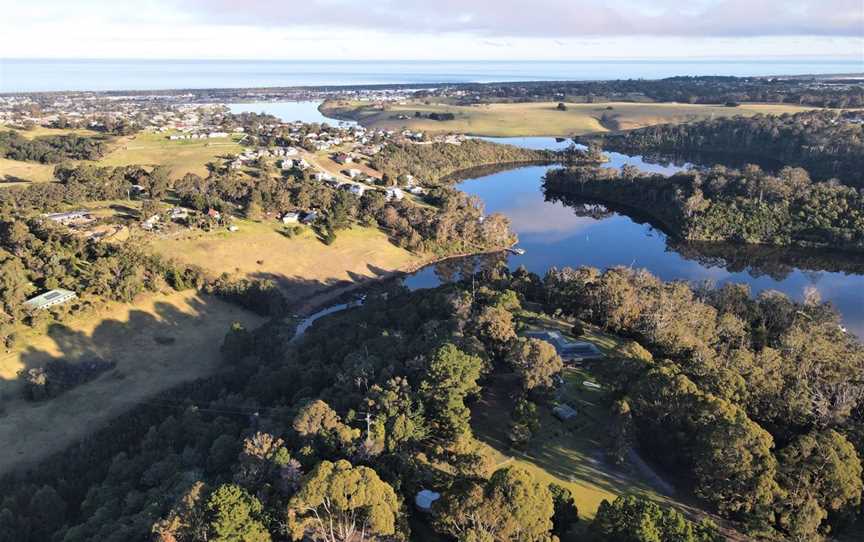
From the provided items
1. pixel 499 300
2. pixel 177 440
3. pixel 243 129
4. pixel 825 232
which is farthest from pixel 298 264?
pixel 243 129

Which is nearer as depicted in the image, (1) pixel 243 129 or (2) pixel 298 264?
(2) pixel 298 264

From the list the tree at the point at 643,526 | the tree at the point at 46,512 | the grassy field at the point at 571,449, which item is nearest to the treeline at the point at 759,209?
the grassy field at the point at 571,449

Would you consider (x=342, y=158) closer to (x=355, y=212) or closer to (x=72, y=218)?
(x=355, y=212)

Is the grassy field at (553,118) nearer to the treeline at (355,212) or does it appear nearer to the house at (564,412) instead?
the treeline at (355,212)

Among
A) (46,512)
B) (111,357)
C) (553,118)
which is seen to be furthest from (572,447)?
(553,118)

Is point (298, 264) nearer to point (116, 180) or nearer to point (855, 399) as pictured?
point (116, 180)
